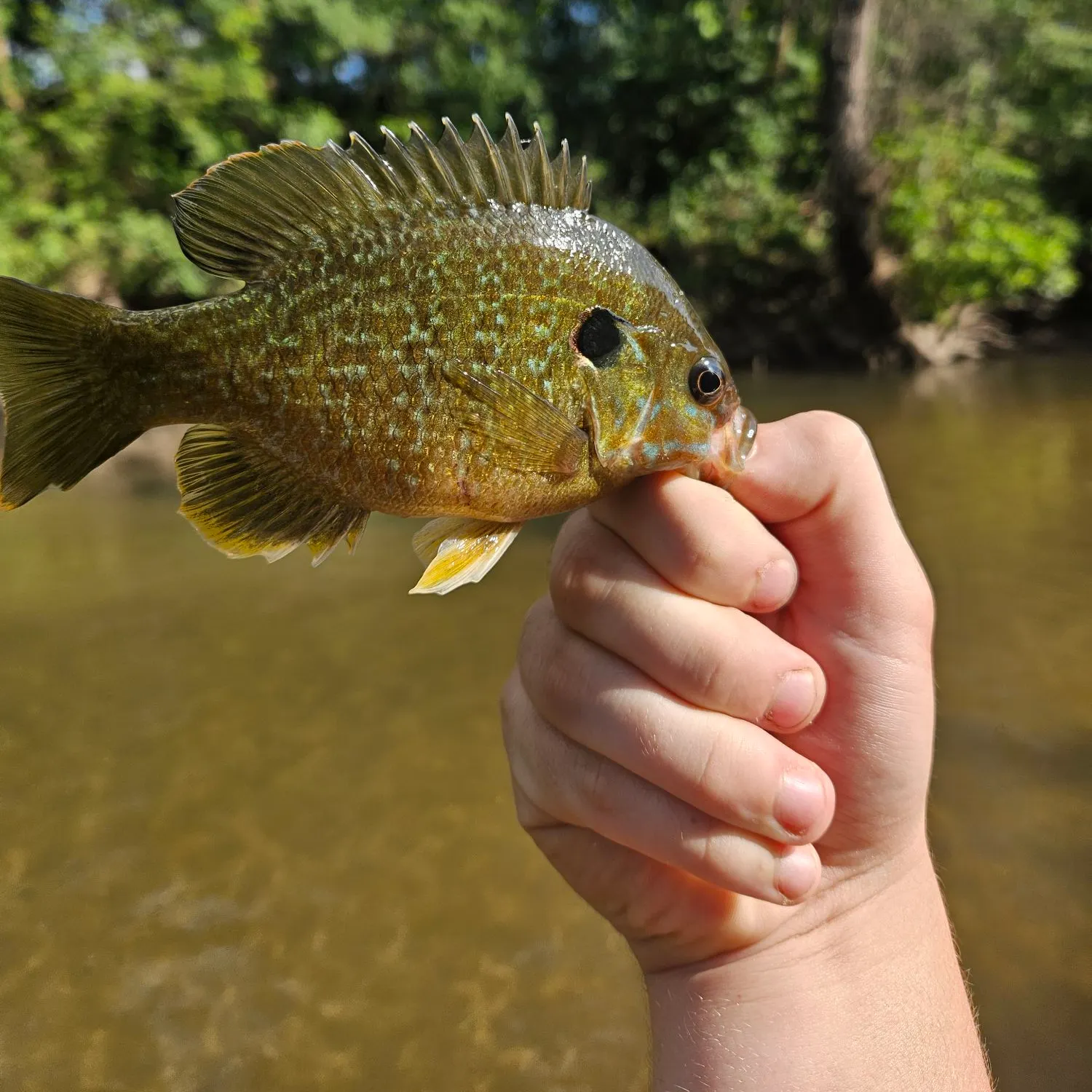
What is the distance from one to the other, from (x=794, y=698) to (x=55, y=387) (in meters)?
1.32

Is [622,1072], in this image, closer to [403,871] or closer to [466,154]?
[403,871]

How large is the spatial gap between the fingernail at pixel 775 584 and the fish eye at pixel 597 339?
485 millimetres

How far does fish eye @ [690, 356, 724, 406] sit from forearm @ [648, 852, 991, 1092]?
1.22 m

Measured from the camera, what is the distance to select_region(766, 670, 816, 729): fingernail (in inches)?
59.5

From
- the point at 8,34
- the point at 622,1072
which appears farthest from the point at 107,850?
the point at 8,34

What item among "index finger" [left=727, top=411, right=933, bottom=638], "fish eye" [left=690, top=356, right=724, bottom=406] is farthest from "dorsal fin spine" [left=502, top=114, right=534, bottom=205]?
"index finger" [left=727, top=411, right=933, bottom=638]

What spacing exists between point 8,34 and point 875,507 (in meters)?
21.7

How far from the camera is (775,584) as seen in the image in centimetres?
150

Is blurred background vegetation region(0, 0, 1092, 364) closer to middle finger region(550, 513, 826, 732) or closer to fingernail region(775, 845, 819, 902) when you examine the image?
middle finger region(550, 513, 826, 732)

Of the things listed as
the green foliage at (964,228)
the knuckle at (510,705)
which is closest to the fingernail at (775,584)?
the knuckle at (510,705)

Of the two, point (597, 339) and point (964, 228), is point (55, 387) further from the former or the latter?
point (964, 228)

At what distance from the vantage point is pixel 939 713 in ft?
14.3

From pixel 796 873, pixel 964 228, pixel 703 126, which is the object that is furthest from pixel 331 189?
pixel 703 126

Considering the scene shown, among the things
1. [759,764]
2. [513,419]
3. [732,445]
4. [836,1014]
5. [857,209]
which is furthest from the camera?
[857,209]
